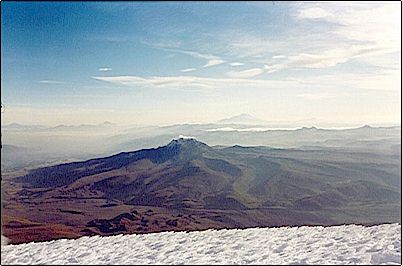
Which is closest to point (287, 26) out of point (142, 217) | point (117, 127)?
point (117, 127)

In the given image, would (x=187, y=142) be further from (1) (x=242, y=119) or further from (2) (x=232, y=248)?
(2) (x=232, y=248)

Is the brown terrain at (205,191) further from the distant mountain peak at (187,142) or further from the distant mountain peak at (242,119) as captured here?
the distant mountain peak at (242,119)

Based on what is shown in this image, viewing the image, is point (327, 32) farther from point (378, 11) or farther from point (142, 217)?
point (142, 217)

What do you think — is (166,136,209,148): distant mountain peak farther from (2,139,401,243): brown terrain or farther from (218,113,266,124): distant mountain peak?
(218,113,266,124): distant mountain peak

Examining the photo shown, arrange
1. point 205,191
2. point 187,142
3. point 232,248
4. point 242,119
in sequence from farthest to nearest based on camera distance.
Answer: point 205,191, point 187,142, point 242,119, point 232,248

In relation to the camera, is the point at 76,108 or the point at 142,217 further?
the point at 142,217

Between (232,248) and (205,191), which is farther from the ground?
(205,191)

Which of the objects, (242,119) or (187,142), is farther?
(187,142)

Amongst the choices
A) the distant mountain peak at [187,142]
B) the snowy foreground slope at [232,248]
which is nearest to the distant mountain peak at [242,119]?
the distant mountain peak at [187,142]

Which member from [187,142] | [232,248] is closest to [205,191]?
[187,142]
